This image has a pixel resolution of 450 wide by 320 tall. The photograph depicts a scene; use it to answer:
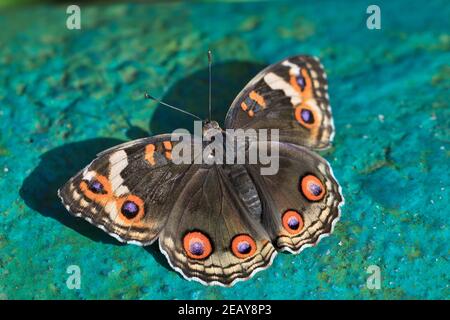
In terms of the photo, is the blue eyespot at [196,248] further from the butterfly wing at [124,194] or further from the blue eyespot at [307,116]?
the blue eyespot at [307,116]

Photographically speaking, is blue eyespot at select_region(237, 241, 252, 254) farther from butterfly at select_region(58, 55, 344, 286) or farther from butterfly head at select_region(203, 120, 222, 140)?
butterfly head at select_region(203, 120, 222, 140)

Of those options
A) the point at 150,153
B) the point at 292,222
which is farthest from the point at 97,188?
the point at 292,222

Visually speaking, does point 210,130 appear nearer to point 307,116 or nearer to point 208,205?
point 208,205

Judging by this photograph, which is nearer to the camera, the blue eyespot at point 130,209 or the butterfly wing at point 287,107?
the blue eyespot at point 130,209

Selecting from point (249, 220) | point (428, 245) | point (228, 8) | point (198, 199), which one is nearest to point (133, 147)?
point (198, 199)

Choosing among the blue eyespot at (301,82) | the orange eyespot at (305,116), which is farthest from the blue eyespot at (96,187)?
the blue eyespot at (301,82)

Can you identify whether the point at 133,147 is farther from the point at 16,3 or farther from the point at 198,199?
the point at 16,3

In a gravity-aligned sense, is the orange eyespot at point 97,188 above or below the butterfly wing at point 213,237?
above
